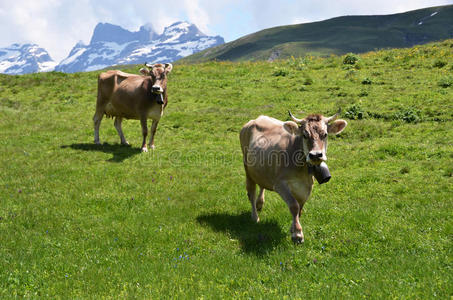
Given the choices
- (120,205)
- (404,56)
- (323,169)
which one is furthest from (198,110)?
(404,56)

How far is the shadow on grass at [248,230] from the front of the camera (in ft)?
23.5

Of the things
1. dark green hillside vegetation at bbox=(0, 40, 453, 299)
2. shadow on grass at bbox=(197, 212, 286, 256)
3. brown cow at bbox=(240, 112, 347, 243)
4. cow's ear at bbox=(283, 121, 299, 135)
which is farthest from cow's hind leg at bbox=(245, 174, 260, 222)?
cow's ear at bbox=(283, 121, 299, 135)

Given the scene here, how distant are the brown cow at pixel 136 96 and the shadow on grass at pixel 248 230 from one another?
304 inches

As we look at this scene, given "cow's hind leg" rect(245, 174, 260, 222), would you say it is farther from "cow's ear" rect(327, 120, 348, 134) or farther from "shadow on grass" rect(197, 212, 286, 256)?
"cow's ear" rect(327, 120, 348, 134)

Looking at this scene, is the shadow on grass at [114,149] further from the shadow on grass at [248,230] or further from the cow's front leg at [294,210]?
the cow's front leg at [294,210]

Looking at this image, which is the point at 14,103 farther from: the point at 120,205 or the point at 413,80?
the point at 413,80

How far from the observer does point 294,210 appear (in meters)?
6.95

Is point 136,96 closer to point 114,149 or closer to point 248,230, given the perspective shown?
point 114,149

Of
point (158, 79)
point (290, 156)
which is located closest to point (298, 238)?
point (290, 156)

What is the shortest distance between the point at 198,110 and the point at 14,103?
14.8 m

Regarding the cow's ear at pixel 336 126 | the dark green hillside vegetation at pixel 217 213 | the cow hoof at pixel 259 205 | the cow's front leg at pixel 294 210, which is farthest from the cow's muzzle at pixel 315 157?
the cow hoof at pixel 259 205

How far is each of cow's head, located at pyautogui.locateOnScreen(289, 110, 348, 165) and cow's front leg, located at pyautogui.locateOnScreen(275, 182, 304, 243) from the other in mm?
883

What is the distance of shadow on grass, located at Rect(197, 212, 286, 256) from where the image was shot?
717cm

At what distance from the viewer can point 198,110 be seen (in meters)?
23.0
